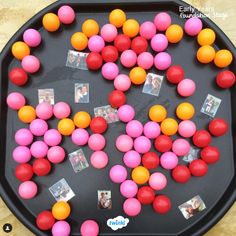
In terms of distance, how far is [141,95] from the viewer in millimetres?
1547

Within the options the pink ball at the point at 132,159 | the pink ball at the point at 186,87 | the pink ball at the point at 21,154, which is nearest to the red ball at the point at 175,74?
the pink ball at the point at 186,87

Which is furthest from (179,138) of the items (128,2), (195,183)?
(128,2)

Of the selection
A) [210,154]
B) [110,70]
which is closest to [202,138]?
[210,154]

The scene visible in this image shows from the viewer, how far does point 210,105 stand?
1.54m

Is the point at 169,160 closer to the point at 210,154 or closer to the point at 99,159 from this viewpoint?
the point at 210,154

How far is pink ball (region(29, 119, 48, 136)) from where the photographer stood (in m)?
1.48

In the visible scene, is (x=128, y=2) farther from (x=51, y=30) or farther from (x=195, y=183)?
(x=195, y=183)

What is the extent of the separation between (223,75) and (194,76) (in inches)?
5.1

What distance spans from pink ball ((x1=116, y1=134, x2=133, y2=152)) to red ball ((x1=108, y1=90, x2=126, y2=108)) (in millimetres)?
140

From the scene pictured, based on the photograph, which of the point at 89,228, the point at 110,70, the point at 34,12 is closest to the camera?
the point at 89,228

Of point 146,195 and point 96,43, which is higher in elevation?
point 96,43

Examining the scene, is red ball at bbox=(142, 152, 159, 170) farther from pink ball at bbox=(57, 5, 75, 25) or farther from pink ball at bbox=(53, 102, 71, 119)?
pink ball at bbox=(57, 5, 75, 25)

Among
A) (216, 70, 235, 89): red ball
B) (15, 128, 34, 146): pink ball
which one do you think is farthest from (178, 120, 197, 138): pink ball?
(15, 128, 34, 146): pink ball

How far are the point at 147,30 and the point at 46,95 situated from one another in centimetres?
55
